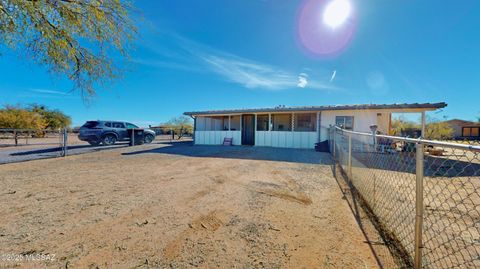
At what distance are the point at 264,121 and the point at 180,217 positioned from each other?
41.1 ft

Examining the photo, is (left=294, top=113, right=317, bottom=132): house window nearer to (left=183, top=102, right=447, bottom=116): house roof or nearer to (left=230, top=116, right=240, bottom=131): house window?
(left=183, top=102, right=447, bottom=116): house roof

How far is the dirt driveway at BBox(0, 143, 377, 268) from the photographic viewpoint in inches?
76.4

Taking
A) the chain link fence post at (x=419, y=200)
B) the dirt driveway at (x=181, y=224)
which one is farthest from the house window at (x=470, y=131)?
the chain link fence post at (x=419, y=200)

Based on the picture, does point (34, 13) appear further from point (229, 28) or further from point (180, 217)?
point (229, 28)

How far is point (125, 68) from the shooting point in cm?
586

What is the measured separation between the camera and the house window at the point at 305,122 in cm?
1273

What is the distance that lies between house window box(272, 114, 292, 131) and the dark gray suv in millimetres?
10369

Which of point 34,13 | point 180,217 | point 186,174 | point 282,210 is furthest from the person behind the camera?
point 186,174

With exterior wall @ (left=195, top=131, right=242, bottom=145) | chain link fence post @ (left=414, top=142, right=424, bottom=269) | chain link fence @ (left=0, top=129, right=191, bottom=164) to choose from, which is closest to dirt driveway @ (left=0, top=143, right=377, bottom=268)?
chain link fence post @ (left=414, top=142, right=424, bottom=269)

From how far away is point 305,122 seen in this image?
Answer: 1356cm

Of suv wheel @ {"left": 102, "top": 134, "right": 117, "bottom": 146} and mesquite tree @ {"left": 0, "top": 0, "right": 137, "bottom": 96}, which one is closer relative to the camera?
mesquite tree @ {"left": 0, "top": 0, "right": 137, "bottom": 96}

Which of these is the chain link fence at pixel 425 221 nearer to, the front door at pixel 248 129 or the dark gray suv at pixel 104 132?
the front door at pixel 248 129

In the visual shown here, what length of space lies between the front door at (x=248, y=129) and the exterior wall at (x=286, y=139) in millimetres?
1195

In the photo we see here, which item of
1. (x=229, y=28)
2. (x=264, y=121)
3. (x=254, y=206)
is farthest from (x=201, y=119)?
(x=254, y=206)
